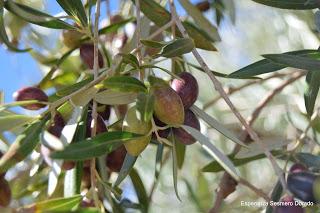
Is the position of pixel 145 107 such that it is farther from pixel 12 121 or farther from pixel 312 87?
pixel 312 87

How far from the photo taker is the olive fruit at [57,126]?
90cm

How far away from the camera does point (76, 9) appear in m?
1.01

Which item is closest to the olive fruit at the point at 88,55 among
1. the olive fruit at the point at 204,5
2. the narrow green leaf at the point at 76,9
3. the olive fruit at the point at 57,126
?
the narrow green leaf at the point at 76,9

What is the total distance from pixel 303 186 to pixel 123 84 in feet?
0.89

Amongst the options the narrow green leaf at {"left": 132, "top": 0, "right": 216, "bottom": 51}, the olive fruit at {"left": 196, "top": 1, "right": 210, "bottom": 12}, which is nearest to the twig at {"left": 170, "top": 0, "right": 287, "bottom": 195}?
the narrow green leaf at {"left": 132, "top": 0, "right": 216, "bottom": 51}

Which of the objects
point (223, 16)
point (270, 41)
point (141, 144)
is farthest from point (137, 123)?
point (270, 41)

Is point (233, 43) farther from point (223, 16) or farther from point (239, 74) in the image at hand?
point (239, 74)

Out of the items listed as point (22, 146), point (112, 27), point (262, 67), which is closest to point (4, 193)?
point (22, 146)

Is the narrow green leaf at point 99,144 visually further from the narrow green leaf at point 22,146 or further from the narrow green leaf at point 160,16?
the narrow green leaf at point 160,16

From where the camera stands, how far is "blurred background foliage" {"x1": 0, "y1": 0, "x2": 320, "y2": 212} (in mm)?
1396

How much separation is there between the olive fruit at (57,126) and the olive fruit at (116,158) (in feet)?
0.48

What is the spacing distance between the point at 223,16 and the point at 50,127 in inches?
28.6

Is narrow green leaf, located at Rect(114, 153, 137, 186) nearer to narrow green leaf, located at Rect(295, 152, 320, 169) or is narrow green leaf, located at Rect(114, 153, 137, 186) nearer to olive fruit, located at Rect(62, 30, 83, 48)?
narrow green leaf, located at Rect(295, 152, 320, 169)

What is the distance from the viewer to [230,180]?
125cm
